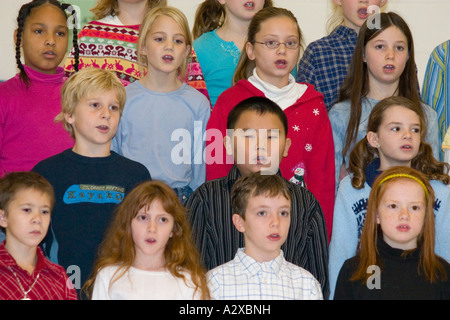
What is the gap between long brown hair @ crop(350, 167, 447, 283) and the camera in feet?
10.9

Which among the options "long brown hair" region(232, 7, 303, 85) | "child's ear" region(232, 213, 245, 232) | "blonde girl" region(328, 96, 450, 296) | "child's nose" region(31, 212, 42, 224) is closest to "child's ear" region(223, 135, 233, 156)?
"child's ear" region(232, 213, 245, 232)

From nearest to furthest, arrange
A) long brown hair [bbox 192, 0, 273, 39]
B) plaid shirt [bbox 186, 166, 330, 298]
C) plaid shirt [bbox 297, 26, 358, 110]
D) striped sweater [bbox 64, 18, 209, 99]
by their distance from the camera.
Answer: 1. plaid shirt [bbox 186, 166, 330, 298]
2. striped sweater [bbox 64, 18, 209, 99]
3. plaid shirt [bbox 297, 26, 358, 110]
4. long brown hair [bbox 192, 0, 273, 39]

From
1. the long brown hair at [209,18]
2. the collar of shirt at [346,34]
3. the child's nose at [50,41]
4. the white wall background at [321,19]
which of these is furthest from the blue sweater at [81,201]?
the white wall background at [321,19]

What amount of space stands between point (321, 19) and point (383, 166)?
2.11 metres

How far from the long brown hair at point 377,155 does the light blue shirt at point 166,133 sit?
740mm

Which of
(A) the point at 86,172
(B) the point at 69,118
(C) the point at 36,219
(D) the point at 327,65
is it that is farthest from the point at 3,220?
(D) the point at 327,65

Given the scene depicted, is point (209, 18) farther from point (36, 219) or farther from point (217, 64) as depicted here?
point (36, 219)

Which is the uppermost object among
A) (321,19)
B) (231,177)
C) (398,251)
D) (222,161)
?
(321,19)

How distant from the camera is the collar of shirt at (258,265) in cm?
326

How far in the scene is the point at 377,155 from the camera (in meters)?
3.90

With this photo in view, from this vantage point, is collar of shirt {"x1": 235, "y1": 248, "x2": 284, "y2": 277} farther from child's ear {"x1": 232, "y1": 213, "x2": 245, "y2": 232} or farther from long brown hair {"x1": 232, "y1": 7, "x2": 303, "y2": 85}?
long brown hair {"x1": 232, "y1": 7, "x2": 303, "y2": 85}

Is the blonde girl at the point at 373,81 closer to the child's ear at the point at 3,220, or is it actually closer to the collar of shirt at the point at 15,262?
the collar of shirt at the point at 15,262

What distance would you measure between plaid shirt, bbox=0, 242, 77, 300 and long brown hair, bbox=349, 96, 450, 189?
54.2 inches

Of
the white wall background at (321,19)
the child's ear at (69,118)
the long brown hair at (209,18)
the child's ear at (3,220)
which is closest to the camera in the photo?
the child's ear at (3,220)
